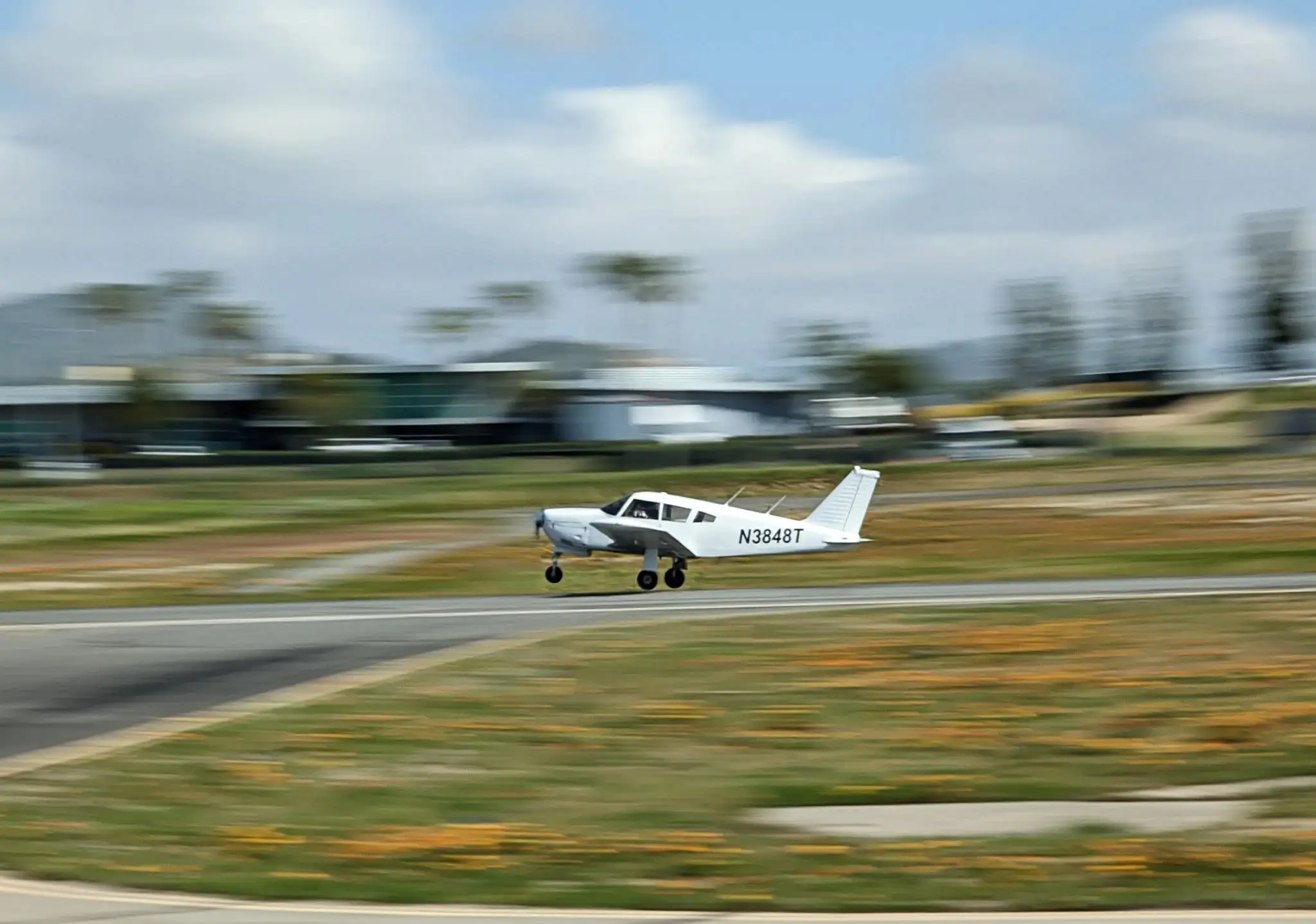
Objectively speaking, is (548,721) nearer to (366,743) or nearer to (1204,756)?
(366,743)

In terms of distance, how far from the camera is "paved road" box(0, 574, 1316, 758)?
62.7 ft

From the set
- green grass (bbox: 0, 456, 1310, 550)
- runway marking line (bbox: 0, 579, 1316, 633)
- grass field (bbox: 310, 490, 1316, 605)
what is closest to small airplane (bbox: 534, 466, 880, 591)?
grass field (bbox: 310, 490, 1316, 605)

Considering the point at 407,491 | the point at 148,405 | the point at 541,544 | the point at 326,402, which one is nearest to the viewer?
the point at 541,544

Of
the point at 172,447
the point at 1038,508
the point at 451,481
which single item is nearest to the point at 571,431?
the point at 172,447

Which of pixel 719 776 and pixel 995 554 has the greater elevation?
pixel 995 554

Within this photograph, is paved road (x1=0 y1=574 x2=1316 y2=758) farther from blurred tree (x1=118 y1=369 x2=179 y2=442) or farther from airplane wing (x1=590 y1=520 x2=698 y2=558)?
blurred tree (x1=118 y1=369 x2=179 y2=442)

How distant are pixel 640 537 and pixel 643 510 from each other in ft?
1.93

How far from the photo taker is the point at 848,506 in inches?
1391

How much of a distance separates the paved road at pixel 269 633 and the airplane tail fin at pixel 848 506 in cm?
249

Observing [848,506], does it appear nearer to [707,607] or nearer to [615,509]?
[615,509]

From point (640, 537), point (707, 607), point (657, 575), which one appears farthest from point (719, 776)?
point (657, 575)

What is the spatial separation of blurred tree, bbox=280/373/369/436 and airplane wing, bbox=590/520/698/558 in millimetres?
131536

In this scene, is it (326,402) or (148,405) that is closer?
(148,405)

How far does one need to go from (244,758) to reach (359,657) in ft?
25.1
